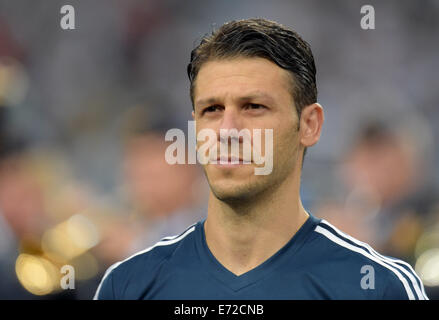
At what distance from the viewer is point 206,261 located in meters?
2.59

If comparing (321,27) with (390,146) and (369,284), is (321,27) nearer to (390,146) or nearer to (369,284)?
(390,146)

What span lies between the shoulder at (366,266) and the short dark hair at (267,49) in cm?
63

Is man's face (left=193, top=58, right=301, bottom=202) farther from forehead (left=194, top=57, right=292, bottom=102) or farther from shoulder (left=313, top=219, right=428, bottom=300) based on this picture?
shoulder (left=313, top=219, right=428, bottom=300)

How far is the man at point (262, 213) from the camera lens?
7.85 feet

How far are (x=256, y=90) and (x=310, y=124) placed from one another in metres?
0.40

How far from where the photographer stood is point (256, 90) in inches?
94.2

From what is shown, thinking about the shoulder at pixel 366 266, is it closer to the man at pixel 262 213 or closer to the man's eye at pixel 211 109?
the man at pixel 262 213

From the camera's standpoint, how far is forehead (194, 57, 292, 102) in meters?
2.40

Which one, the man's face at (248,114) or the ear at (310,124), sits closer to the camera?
the man's face at (248,114)

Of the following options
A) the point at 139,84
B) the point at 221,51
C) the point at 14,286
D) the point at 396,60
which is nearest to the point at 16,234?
the point at 14,286

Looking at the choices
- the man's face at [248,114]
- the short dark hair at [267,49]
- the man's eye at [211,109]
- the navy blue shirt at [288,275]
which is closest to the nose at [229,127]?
the man's face at [248,114]

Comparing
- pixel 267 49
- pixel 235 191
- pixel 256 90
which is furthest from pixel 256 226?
pixel 267 49

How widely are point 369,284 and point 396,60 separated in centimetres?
331

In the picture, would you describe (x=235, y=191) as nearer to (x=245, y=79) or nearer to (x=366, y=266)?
(x=245, y=79)
